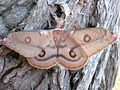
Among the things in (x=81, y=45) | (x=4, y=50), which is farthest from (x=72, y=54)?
(x=4, y=50)

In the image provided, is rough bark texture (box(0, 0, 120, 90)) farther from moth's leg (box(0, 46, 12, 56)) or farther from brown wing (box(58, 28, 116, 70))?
brown wing (box(58, 28, 116, 70))

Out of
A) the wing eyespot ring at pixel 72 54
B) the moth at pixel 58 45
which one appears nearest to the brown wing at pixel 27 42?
the moth at pixel 58 45

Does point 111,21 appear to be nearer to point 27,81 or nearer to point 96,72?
point 96,72

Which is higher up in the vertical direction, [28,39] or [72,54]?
[28,39]

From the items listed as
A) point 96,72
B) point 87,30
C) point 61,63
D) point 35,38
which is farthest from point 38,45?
point 96,72

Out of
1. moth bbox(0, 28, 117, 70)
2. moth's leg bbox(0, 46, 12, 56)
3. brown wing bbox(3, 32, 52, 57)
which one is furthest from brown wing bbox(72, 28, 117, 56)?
moth's leg bbox(0, 46, 12, 56)

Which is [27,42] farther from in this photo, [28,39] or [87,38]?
[87,38]
